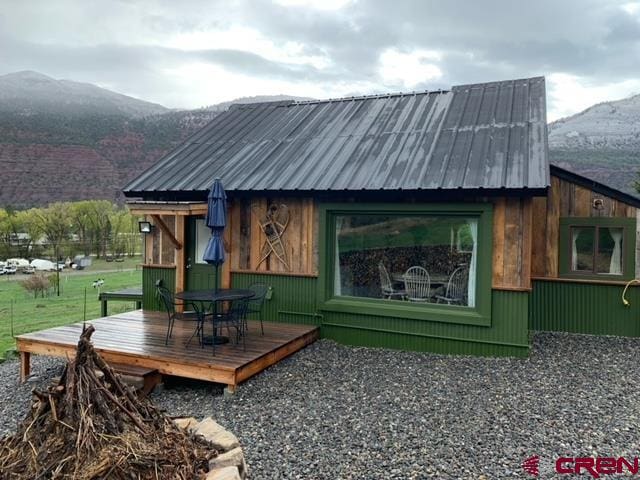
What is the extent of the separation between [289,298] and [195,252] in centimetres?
194

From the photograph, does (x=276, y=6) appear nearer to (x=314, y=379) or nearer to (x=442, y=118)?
(x=442, y=118)

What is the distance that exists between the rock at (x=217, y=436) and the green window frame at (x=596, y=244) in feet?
20.5

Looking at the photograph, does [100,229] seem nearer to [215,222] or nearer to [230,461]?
[215,222]

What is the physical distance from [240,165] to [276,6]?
2246 cm

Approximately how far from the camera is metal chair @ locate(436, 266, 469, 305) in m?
6.10

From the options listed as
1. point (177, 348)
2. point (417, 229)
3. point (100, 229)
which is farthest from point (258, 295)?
point (100, 229)

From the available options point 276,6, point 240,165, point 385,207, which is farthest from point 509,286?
point 276,6

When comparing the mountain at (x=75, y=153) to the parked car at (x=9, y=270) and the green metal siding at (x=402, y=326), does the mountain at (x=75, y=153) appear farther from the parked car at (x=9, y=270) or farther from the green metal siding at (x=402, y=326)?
the green metal siding at (x=402, y=326)

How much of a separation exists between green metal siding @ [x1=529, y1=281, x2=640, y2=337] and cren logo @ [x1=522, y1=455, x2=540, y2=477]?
457 cm

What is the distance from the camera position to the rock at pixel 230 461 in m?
2.61

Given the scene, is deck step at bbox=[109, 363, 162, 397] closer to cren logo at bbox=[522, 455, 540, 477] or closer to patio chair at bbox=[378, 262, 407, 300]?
patio chair at bbox=[378, 262, 407, 300]

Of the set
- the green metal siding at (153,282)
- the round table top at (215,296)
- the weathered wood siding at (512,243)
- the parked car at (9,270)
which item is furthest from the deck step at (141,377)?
the parked car at (9,270)

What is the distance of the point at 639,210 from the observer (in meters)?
6.86

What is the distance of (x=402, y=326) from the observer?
6.28 meters
